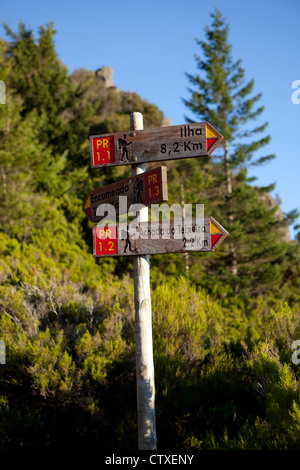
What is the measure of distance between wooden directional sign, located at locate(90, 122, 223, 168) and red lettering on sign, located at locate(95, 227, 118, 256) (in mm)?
753

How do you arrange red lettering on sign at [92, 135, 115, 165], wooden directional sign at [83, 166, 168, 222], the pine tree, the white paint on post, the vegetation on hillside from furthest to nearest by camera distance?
the pine tree
the vegetation on hillside
red lettering on sign at [92, 135, 115, 165]
the white paint on post
wooden directional sign at [83, 166, 168, 222]

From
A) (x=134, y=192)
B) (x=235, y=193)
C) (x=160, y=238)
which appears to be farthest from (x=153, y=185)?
(x=235, y=193)

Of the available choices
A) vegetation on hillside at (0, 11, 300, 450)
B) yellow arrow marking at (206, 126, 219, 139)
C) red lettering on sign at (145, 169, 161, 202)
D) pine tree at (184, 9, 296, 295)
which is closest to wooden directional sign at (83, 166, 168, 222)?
red lettering on sign at (145, 169, 161, 202)

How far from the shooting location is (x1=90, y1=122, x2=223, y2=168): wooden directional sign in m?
3.80

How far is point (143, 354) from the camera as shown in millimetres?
3934

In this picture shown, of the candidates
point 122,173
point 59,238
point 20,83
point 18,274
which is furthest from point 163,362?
point 20,83

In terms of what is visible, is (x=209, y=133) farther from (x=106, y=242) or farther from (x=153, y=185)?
(x=106, y=242)

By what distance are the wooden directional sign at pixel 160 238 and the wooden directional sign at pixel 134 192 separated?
0.25 m

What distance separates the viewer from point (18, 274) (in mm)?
9820

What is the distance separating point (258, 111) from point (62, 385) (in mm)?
17341

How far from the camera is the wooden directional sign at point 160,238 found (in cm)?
364

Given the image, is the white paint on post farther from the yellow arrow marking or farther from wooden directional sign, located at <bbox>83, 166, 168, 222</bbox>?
the yellow arrow marking

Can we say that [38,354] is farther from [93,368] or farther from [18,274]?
[18,274]

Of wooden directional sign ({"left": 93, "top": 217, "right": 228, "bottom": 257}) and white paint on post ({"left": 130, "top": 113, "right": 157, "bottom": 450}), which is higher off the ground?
wooden directional sign ({"left": 93, "top": 217, "right": 228, "bottom": 257})
